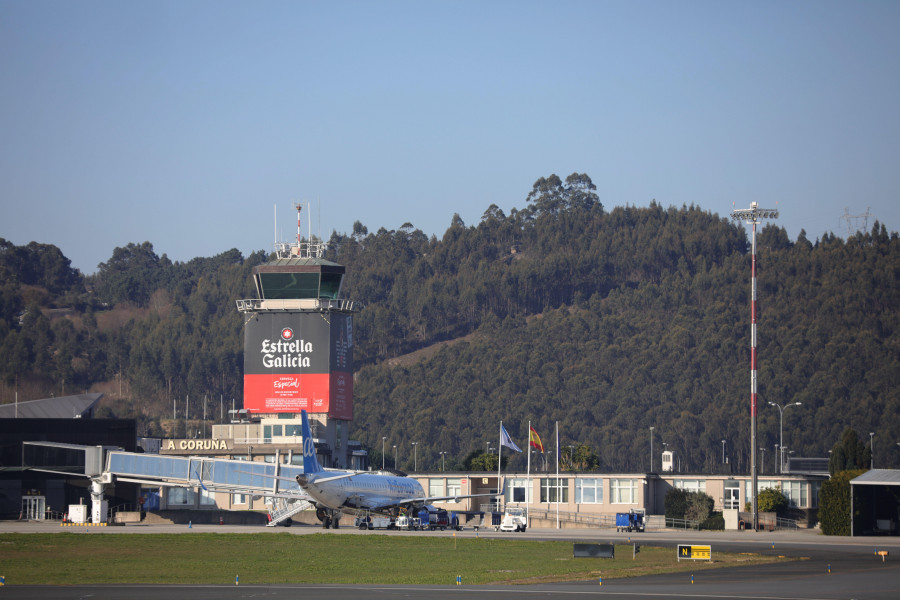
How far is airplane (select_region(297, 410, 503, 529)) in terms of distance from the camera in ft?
255

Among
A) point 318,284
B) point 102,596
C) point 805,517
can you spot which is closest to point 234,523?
point 318,284

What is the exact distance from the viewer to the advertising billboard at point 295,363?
12900 cm

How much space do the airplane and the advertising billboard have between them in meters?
39.7

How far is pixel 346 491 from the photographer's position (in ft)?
262

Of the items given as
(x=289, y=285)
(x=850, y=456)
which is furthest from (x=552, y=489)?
(x=289, y=285)

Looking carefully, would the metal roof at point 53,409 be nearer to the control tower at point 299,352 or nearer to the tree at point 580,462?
the control tower at point 299,352

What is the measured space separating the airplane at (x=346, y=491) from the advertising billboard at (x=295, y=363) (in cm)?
3967

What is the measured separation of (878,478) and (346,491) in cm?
3643

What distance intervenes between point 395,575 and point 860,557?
23.6 metres

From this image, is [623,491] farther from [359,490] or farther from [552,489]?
[359,490]

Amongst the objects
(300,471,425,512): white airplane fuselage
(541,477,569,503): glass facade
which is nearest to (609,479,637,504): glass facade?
(541,477,569,503): glass facade

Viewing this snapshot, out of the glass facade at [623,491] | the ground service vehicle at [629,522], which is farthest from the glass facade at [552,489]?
the ground service vehicle at [629,522]

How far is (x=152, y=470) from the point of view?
9262 centimetres

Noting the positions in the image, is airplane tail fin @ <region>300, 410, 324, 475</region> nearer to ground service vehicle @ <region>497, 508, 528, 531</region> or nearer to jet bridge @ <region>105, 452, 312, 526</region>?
jet bridge @ <region>105, 452, 312, 526</region>
